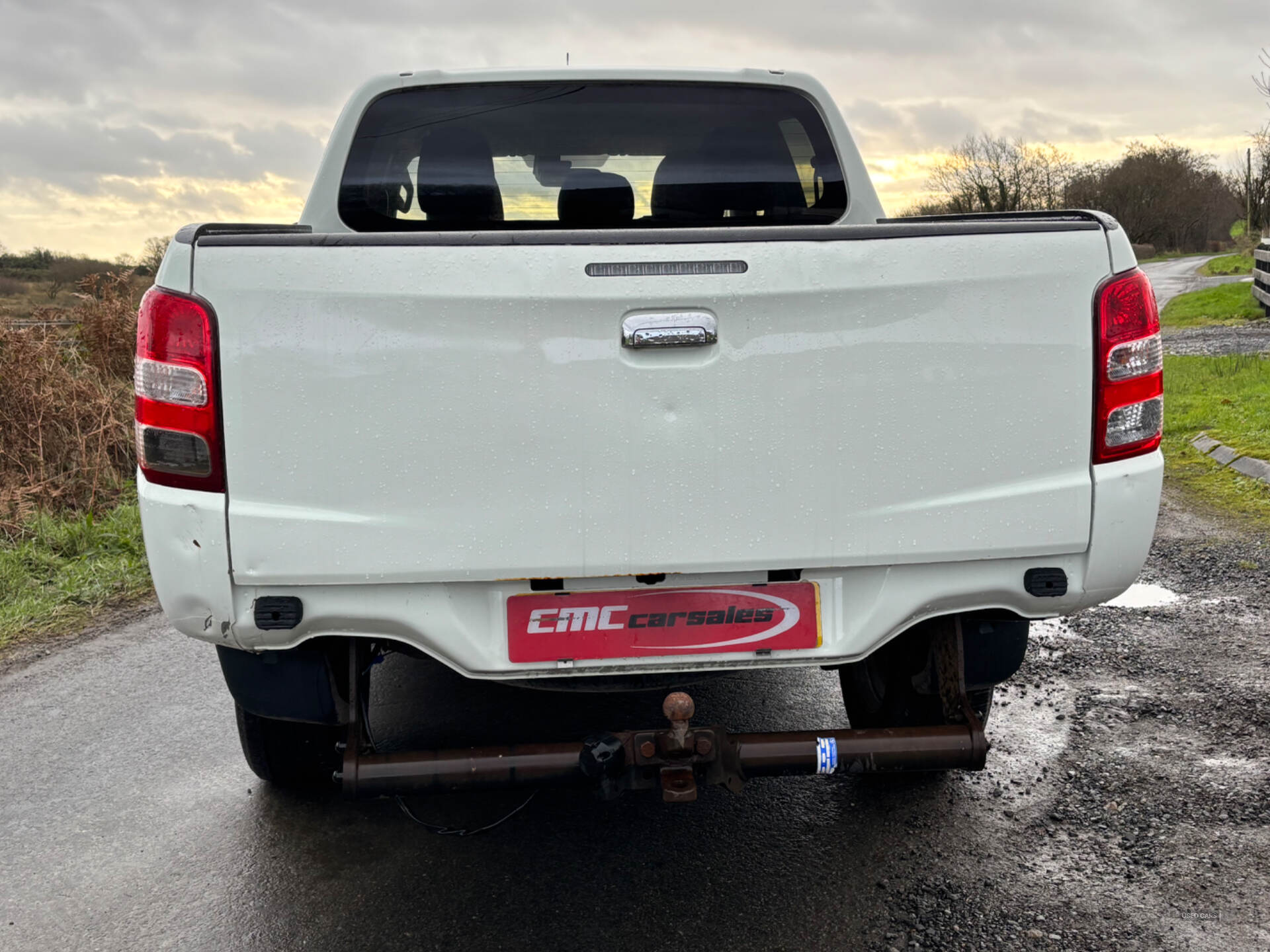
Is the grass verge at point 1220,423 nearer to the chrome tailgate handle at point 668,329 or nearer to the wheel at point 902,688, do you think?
the wheel at point 902,688

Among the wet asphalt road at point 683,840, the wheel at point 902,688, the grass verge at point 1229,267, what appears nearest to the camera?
the wet asphalt road at point 683,840

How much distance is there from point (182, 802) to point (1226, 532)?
5991 mm

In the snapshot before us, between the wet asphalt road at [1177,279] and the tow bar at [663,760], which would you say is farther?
the wet asphalt road at [1177,279]

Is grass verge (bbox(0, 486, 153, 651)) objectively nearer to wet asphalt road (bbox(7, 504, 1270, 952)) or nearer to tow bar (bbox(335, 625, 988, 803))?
wet asphalt road (bbox(7, 504, 1270, 952))

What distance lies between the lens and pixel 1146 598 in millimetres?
5301

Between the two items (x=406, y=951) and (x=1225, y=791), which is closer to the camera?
(x=406, y=951)

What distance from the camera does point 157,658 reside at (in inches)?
195

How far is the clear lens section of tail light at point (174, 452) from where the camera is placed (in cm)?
230

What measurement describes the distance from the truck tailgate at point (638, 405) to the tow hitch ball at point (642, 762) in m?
0.42

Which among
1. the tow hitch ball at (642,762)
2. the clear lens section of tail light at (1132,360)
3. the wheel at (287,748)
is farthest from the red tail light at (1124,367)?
the wheel at (287,748)

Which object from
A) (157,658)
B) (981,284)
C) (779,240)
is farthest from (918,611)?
(157,658)

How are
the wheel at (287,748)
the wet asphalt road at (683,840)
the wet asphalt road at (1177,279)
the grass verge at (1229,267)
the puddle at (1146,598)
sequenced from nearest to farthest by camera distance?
the wet asphalt road at (683,840)
the wheel at (287,748)
the puddle at (1146,598)
the wet asphalt road at (1177,279)
the grass verge at (1229,267)

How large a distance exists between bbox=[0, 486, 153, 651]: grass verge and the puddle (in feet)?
17.5

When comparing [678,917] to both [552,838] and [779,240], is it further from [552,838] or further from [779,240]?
[779,240]
